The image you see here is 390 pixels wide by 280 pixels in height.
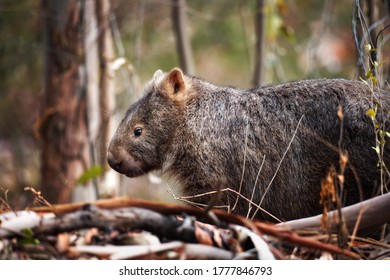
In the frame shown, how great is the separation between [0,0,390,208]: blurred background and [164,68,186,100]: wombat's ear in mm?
820

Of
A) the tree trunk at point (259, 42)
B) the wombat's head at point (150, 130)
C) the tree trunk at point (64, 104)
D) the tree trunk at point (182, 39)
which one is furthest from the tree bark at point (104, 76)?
the wombat's head at point (150, 130)

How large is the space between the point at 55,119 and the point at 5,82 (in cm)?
471

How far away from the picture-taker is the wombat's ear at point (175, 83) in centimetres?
566

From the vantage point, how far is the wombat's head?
5.50 m

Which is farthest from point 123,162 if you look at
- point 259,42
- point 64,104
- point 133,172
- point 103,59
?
point 259,42

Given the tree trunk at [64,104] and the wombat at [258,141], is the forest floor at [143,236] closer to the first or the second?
the wombat at [258,141]

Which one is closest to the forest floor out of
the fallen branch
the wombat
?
the fallen branch

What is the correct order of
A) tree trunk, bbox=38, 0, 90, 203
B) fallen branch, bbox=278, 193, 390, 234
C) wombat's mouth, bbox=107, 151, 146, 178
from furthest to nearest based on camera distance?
tree trunk, bbox=38, 0, 90, 203 → wombat's mouth, bbox=107, 151, 146, 178 → fallen branch, bbox=278, 193, 390, 234

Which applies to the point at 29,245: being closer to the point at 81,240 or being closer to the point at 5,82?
the point at 81,240

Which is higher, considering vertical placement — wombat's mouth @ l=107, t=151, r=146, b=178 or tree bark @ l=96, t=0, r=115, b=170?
tree bark @ l=96, t=0, r=115, b=170

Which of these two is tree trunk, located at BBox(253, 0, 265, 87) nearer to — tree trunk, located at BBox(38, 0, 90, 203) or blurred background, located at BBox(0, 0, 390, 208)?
blurred background, located at BBox(0, 0, 390, 208)

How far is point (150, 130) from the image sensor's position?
556 cm

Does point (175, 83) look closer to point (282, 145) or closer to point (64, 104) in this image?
point (282, 145)

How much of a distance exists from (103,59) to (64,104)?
0.81m
